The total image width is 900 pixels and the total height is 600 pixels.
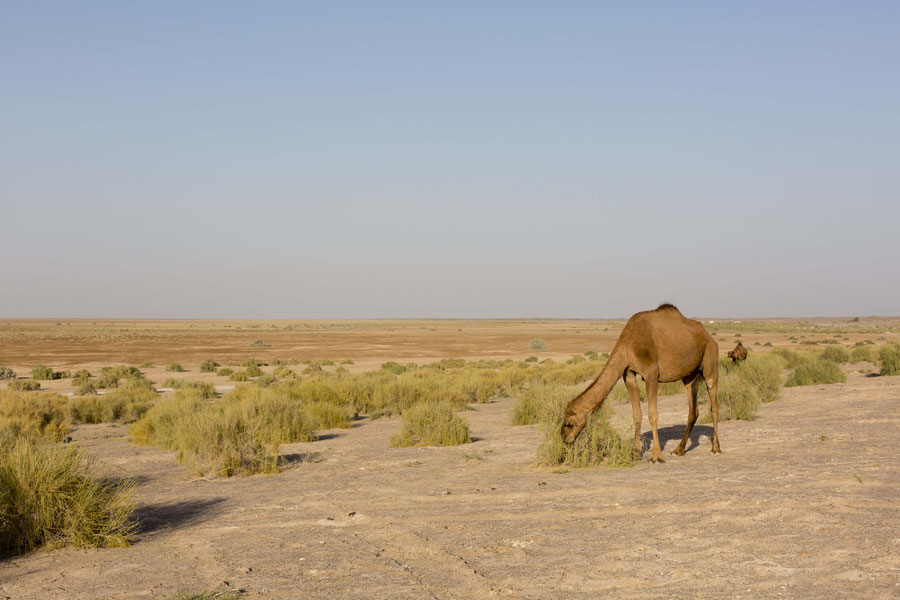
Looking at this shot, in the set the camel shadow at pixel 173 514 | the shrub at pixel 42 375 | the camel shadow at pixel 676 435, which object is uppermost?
the camel shadow at pixel 676 435

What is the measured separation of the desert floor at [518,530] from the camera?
21.2 ft

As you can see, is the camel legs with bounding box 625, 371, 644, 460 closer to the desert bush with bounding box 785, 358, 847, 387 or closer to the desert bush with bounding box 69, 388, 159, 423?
the desert bush with bounding box 785, 358, 847, 387

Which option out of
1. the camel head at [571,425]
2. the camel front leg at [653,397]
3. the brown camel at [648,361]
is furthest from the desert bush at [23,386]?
the camel front leg at [653,397]

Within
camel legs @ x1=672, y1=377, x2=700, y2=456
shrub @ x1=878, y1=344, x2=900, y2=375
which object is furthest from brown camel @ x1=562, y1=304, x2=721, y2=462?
shrub @ x1=878, y1=344, x2=900, y2=375

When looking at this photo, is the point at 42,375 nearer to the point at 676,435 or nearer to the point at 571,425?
the point at 676,435

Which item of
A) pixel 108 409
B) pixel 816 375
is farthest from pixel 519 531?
pixel 816 375

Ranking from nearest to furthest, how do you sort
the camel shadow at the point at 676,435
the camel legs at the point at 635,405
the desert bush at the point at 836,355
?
the camel legs at the point at 635,405
the camel shadow at the point at 676,435
the desert bush at the point at 836,355

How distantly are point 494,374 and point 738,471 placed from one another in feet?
69.4

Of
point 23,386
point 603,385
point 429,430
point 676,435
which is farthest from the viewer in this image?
point 23,386

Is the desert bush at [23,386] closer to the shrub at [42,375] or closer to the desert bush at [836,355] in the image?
the shrub at [42,375]

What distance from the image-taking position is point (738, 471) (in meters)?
10.7

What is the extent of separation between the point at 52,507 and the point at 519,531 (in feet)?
16.7

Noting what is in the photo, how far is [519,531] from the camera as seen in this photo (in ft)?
26.8

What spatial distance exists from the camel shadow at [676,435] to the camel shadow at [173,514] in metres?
7.45
